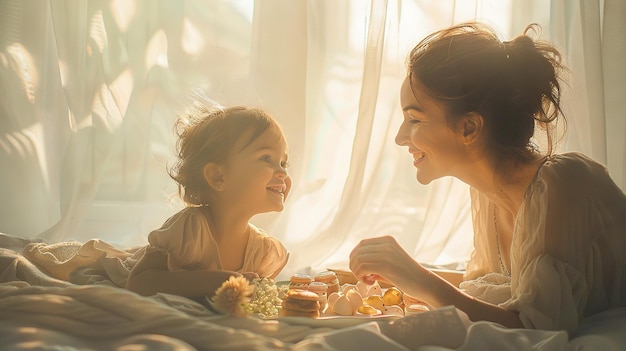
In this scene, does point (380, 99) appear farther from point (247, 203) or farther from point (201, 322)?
point (201, 322)

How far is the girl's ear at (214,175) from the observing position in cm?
128

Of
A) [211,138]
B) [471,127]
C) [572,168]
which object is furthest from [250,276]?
[572,168]

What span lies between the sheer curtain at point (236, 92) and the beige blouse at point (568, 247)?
0.92m

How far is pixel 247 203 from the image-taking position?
4.23 feet

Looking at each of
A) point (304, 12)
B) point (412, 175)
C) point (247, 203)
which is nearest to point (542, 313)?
point (247, 203)

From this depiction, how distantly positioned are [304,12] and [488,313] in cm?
128

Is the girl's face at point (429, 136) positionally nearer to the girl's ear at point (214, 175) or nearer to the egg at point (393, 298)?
the egg at point (393, 298)

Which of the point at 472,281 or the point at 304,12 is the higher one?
the point at 304,12

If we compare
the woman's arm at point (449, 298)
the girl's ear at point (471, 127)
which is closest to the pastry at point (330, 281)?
the woman's arm at point (449, 298)

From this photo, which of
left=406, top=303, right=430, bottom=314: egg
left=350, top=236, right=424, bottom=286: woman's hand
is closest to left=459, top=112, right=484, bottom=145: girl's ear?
left=350, top=236, right=424, bottom=286: woman's hand

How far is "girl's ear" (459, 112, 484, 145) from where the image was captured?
112cm

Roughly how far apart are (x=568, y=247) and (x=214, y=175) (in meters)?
0.75

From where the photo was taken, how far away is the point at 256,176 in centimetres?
127

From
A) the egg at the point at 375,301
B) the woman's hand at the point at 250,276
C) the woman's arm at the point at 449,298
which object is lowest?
the egg at the point at 375,301
